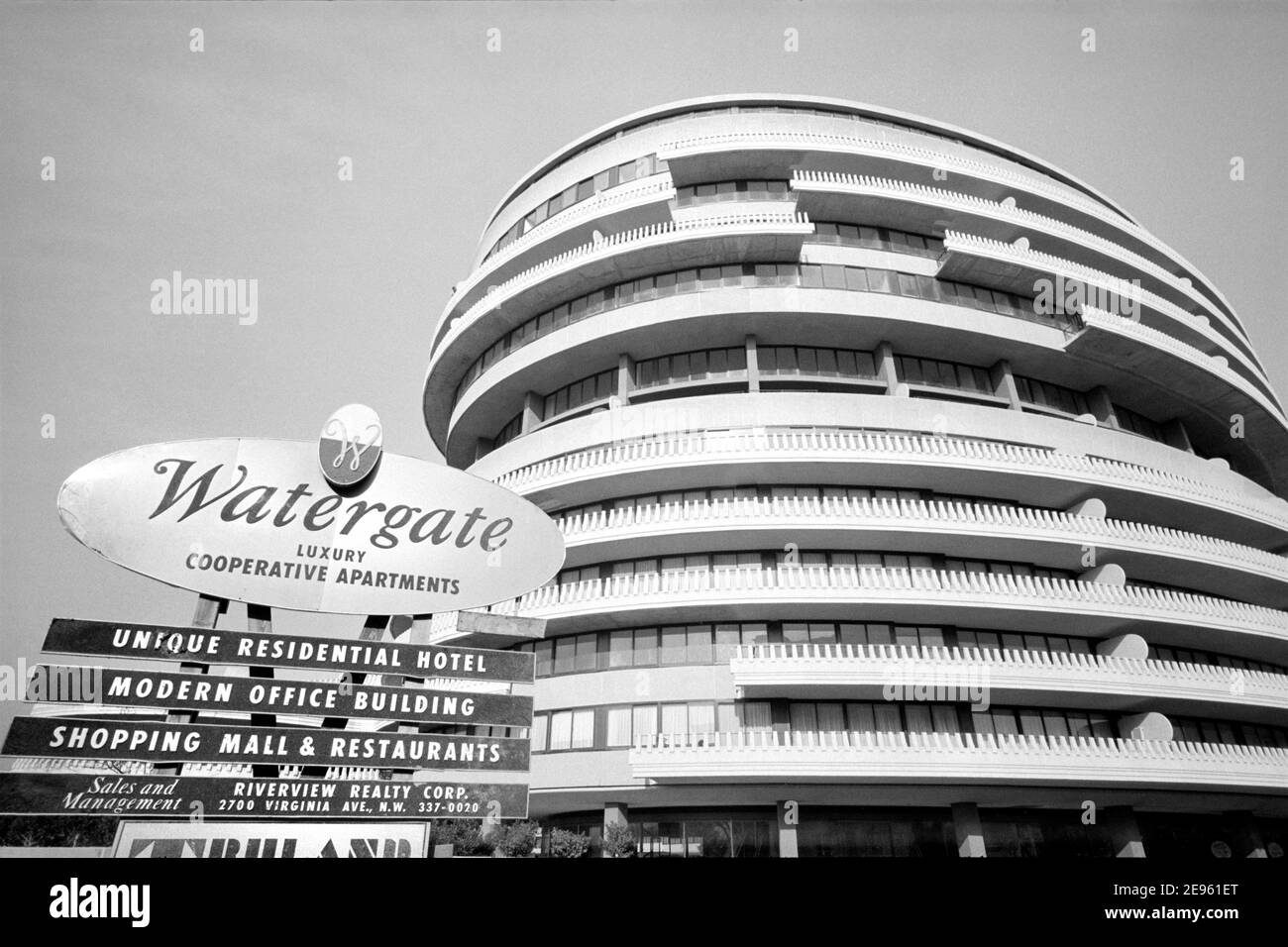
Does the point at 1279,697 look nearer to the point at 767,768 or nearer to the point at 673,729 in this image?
the point at 767,768

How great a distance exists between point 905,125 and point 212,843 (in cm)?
4338

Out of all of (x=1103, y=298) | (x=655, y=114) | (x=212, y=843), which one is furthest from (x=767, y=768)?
(x=655, y=114)

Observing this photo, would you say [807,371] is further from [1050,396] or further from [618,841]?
[618,841]

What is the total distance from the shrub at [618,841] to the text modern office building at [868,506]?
1.16 metres

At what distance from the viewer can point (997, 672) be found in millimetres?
21281

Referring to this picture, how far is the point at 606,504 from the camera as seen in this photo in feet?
91.1

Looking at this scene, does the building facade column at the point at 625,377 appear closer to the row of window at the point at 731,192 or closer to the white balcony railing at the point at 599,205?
the white balcony railing at the point at 599,205

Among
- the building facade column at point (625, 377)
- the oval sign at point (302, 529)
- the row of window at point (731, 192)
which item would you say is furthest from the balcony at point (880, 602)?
the row of window at point (731, 192)

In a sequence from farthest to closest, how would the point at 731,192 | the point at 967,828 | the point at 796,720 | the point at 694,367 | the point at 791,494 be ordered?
the point at 731,192 < the point at 694,367 < the point at 791,494 < the point at 796,720 < the point at 967,828

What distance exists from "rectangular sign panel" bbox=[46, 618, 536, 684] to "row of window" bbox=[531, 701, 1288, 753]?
14.4 meters

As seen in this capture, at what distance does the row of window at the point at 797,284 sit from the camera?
30047mm

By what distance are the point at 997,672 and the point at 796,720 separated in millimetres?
6485

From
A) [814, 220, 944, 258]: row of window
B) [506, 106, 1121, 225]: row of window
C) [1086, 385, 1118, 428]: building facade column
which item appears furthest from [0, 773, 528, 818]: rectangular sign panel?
[506, 106, 1121, 225]: row of window

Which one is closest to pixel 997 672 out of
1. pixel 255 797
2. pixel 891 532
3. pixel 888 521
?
pixel 891 532
